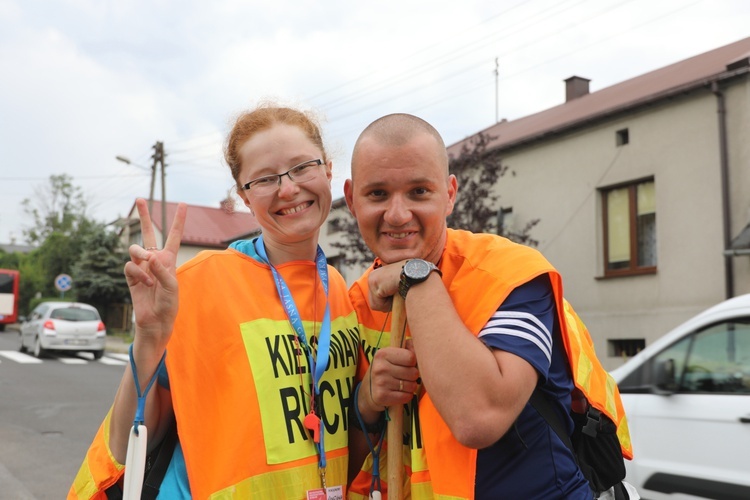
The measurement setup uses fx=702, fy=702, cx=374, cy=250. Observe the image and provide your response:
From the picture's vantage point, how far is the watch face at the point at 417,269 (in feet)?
5.97

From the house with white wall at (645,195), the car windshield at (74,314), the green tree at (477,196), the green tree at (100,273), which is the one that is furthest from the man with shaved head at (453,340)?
Result: the green tree at (100,273)

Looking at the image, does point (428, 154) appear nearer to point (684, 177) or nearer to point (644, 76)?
point (684, 177)

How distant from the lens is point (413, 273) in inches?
72.1

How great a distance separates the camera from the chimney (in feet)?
68.6

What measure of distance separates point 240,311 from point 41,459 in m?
7.08

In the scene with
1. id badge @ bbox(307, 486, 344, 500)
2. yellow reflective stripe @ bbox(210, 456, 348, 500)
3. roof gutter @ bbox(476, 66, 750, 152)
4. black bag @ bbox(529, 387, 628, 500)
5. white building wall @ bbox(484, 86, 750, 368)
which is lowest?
id badge @ bbox(307, 486, 344, 500)

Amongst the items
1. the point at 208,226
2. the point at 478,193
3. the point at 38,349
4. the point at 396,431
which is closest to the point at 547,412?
the point at 396,431

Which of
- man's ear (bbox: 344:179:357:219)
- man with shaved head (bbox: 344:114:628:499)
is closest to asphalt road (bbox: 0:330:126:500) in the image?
man's ear (bbox: 344:179:357:219)

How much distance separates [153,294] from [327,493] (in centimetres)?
73

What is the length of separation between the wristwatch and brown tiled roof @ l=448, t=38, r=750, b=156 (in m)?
13.4

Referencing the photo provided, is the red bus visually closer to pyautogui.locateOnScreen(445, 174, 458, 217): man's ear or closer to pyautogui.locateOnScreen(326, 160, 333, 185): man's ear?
pyautogui.locateOnScreen(326, 160, 333, 185): man's ear

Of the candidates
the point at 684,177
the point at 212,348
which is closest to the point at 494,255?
the point at 212,348

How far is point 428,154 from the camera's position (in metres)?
1.95

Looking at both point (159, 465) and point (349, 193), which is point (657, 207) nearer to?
point (349, 193)
